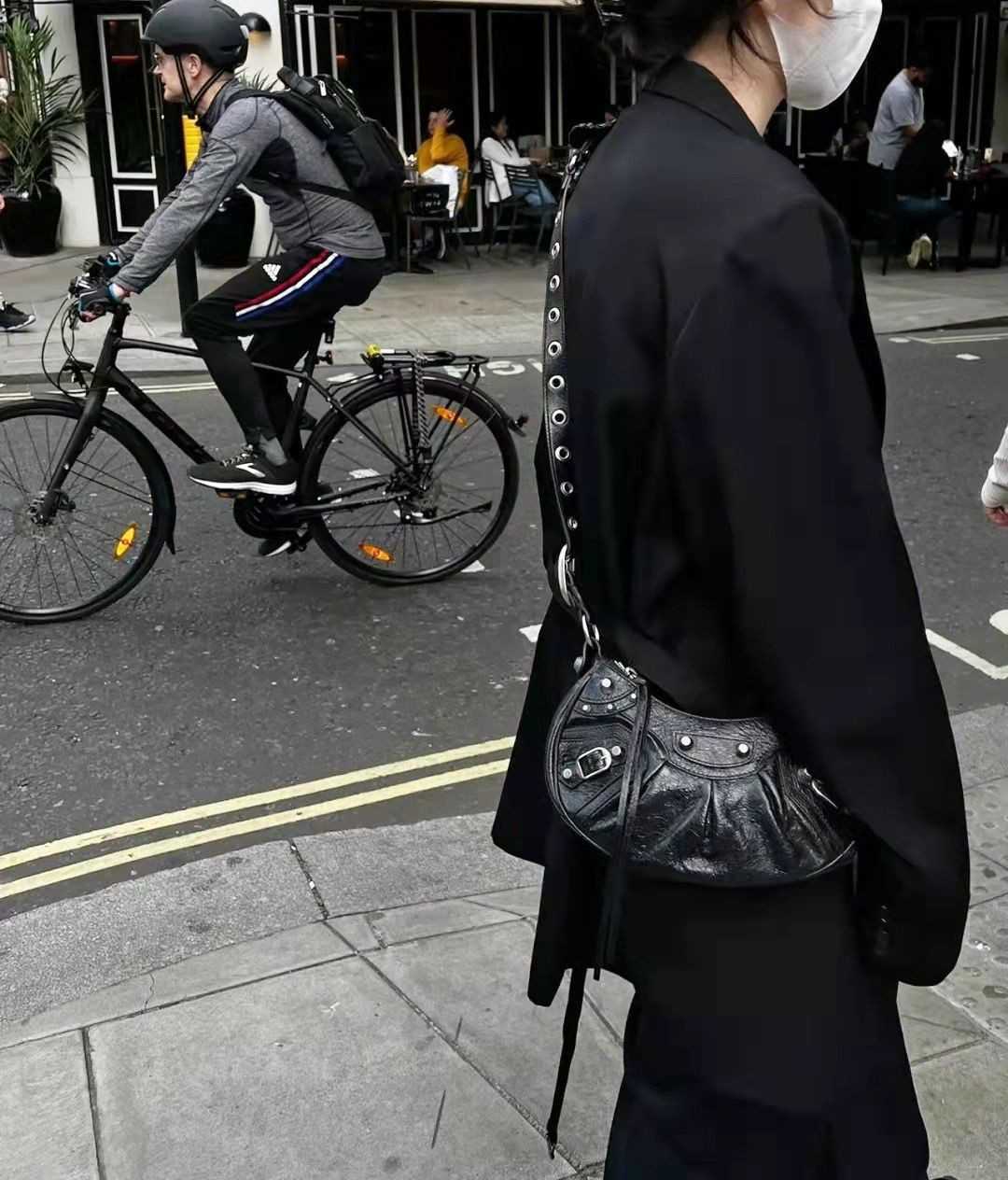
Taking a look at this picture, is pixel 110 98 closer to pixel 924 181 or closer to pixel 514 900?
pixel 924 181

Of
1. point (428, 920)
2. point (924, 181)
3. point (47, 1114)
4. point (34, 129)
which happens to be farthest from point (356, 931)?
point (34, 129)

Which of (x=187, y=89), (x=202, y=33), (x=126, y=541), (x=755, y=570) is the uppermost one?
(x=202, y=33)

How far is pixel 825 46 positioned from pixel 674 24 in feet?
0.55

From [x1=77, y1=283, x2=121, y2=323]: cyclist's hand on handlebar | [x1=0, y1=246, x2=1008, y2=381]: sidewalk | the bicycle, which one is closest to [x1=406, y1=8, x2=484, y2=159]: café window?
[x1=0, y1=246, x2=1008, y2=381]: sidewalk

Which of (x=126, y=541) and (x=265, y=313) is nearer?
(x=265, y=313)

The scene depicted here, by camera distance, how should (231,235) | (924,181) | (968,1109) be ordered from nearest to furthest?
Answer: (968,1109)
(924,181)
(231,235)

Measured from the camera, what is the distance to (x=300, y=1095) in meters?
2.61

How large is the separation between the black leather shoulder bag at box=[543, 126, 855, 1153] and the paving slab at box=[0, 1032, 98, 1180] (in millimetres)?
1376

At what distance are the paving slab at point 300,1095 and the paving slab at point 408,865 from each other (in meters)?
0.39

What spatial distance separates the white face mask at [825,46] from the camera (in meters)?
1.51

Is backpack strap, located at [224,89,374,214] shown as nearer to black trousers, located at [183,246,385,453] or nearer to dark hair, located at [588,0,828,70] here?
black trousers, located at [183,246,385,453]

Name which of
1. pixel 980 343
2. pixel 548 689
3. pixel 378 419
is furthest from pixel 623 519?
pixel 980 343

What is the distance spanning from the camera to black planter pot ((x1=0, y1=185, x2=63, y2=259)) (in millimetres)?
14594

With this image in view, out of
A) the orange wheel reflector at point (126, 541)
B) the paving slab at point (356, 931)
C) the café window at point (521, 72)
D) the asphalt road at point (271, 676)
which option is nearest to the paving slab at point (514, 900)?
the paving slab at point (356, 931)
